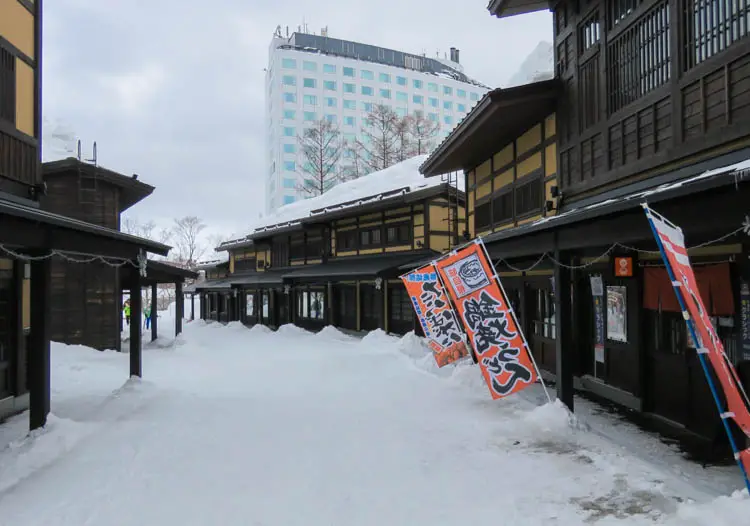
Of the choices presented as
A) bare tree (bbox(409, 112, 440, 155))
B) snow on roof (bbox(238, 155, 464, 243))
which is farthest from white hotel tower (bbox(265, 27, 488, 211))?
snow on roof (bbox(238, 155, 464, 243))

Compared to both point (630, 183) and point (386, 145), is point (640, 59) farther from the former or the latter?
point (386, 145)

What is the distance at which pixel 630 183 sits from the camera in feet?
26.1

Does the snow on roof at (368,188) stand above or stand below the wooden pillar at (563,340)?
above

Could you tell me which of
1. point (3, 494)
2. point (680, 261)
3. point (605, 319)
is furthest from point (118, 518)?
point (605, 319)

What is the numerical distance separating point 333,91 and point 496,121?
206 ft

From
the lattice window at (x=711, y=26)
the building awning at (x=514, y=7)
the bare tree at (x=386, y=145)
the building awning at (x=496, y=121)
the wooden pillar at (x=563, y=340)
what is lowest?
the wooden pillar at (x=563, y=340)

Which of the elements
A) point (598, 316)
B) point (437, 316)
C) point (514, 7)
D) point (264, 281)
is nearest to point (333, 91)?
point (264, 281)

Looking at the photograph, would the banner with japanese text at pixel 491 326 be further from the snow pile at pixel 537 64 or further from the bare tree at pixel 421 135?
the bare tree at pixel 421 135

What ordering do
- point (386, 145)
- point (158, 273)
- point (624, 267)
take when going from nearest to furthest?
1. point (624, 267)
2. point (158, 273)
3. point (386, 145)

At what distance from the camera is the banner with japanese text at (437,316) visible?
38.2ft

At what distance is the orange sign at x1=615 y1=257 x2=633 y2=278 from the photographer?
27.5 ft

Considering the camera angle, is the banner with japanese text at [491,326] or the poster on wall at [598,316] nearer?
the banner with japanese text at [491,326]

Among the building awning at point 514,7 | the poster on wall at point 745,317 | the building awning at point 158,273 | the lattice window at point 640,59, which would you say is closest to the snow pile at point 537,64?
the building awning at point 514,7

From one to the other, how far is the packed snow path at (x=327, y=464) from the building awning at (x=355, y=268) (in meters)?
8.85
